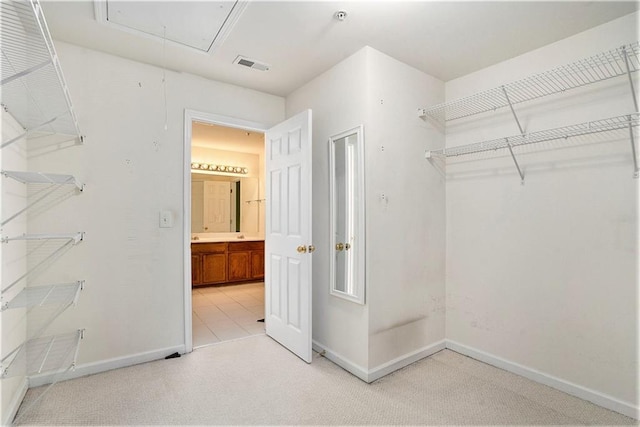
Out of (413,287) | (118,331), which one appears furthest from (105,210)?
(413,287)

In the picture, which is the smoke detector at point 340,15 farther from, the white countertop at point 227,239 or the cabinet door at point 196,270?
the cabinet door at point 196,270

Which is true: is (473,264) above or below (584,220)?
below

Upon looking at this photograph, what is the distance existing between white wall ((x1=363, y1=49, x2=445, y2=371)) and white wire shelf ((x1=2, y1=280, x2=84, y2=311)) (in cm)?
192

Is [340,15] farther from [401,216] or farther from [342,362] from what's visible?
[342,362]

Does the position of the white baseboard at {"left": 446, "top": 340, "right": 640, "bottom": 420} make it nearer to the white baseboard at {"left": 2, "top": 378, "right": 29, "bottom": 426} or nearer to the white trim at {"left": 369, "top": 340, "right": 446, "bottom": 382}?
the white trim at {"left": 369, "top": 340, "right": 446, "bottom": 382}

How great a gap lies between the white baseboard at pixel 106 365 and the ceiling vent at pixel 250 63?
2412 mm

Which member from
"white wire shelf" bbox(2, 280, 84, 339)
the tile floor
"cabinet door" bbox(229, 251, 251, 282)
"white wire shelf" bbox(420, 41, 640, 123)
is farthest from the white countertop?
"white wire shelf" bbox(420, 41, 640, 123)

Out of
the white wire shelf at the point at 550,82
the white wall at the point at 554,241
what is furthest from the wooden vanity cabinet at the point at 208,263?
the white wire shelf at the point at 550,82

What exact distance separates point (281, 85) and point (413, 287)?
219 cm

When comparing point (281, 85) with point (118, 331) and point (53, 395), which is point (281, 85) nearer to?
point (118, 331)

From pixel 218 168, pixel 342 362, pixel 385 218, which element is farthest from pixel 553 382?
pixel 218 168

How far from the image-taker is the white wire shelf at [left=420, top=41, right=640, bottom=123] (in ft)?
6.30

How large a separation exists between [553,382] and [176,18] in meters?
3.49

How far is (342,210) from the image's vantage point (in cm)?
258
